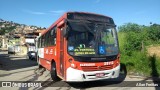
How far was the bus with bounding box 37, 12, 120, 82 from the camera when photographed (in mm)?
9914

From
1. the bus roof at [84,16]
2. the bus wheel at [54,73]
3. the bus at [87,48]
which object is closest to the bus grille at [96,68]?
the bus at [87,48]

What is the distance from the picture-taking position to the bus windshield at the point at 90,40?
1005 centimetres

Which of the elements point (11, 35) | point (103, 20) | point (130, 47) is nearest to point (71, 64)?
point (103, 20)

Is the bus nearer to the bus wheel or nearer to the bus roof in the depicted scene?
the bus roof

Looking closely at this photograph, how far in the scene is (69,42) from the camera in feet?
33.1

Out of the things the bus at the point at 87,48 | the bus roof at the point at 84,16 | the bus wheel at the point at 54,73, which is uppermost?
the bus roof at the point at 84,16

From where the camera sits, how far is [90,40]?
10297mm

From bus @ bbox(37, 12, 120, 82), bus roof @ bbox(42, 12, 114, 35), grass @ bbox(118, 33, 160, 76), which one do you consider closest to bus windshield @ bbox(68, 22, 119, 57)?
bus @ bbox(37, 12, 120, 82)

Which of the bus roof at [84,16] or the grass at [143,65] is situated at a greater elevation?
the bus roof at [84,16]

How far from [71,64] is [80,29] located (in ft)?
4.97

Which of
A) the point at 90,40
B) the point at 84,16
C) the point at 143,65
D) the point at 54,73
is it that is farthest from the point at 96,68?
the point at 143,65

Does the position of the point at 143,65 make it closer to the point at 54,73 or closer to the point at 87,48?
the point at 54,73

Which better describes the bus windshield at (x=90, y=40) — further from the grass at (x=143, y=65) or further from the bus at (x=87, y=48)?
the grass at (x=143, y=65)

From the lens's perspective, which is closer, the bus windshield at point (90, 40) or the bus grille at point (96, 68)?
the bus grille at point (96, 68)
